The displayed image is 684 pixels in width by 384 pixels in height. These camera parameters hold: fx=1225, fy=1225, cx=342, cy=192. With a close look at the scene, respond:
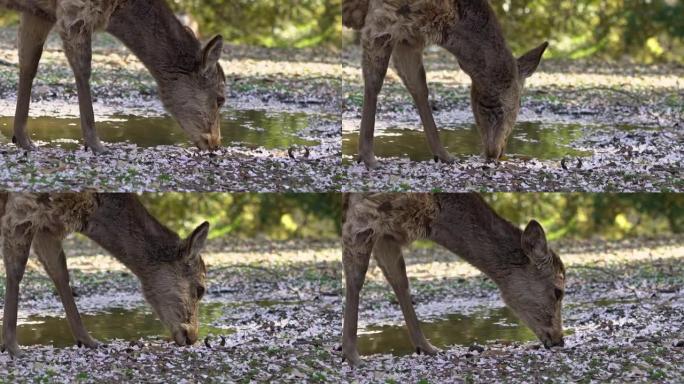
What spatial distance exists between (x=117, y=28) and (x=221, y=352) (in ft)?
6.88

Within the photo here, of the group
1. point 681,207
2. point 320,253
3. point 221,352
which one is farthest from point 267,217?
point 681,207

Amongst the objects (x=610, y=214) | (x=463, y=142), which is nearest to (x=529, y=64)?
(x=463, y=142)

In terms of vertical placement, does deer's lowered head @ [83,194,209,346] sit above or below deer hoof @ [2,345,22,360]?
above

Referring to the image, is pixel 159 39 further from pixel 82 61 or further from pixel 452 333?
pixel 452 333

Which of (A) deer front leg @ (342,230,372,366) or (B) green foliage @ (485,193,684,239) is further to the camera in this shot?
(B) green foliage @ (485,193,684,239)

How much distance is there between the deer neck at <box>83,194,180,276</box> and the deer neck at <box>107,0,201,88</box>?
795 millimetres

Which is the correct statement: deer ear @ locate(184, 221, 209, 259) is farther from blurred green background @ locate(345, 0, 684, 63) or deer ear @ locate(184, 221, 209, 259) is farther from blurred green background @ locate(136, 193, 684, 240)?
blurred green background @ locate(345, 0, 684, 63)

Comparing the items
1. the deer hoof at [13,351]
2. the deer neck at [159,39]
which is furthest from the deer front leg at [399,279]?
the deer hoof at [13,351]

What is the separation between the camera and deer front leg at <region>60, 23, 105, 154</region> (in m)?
6.90

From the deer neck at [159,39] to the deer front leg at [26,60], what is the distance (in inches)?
17.2

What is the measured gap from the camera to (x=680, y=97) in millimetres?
11906

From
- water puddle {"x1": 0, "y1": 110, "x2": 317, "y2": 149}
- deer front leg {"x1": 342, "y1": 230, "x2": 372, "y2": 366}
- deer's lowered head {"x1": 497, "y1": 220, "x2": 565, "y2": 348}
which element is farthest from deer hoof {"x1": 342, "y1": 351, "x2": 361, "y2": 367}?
water puddle {"x1": 0, "y1": 110, "x2": 317, "y2": 149}

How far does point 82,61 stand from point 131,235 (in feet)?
3.87

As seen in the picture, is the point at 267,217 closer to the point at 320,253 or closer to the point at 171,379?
the point at 320,253
